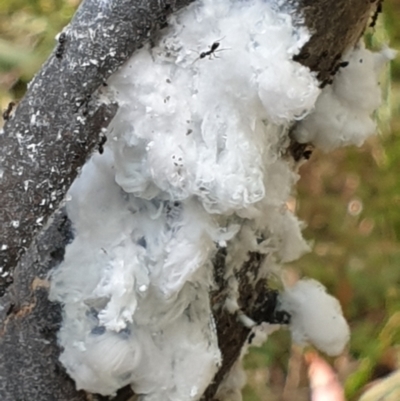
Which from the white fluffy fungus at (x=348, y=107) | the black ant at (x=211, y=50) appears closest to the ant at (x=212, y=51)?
the black ant at (x=211, y=50)

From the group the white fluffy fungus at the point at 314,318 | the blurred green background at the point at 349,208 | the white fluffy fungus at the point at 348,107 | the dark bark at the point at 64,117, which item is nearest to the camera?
the dark bark at the point at 64,117

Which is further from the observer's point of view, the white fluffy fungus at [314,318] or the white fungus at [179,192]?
the white fluffy fungus at [314,318]

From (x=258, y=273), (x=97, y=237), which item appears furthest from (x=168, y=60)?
(x=258, y=273)

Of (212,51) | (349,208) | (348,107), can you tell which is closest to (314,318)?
(348,107)

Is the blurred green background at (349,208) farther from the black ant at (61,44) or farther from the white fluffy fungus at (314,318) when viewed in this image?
the black ant at (61,44)

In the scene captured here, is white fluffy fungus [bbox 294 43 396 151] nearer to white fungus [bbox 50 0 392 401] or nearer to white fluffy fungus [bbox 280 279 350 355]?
white fungus [bbox 50 0 392 401]

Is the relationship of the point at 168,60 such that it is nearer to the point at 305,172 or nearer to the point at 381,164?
the point at 381,164

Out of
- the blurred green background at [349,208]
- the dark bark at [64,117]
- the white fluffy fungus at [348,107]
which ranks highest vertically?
the dark bark at [64,117]

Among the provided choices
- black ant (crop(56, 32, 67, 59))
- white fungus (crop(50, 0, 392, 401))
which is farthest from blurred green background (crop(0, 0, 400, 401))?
A: black ant (crop(56, 32, 67, 59))
